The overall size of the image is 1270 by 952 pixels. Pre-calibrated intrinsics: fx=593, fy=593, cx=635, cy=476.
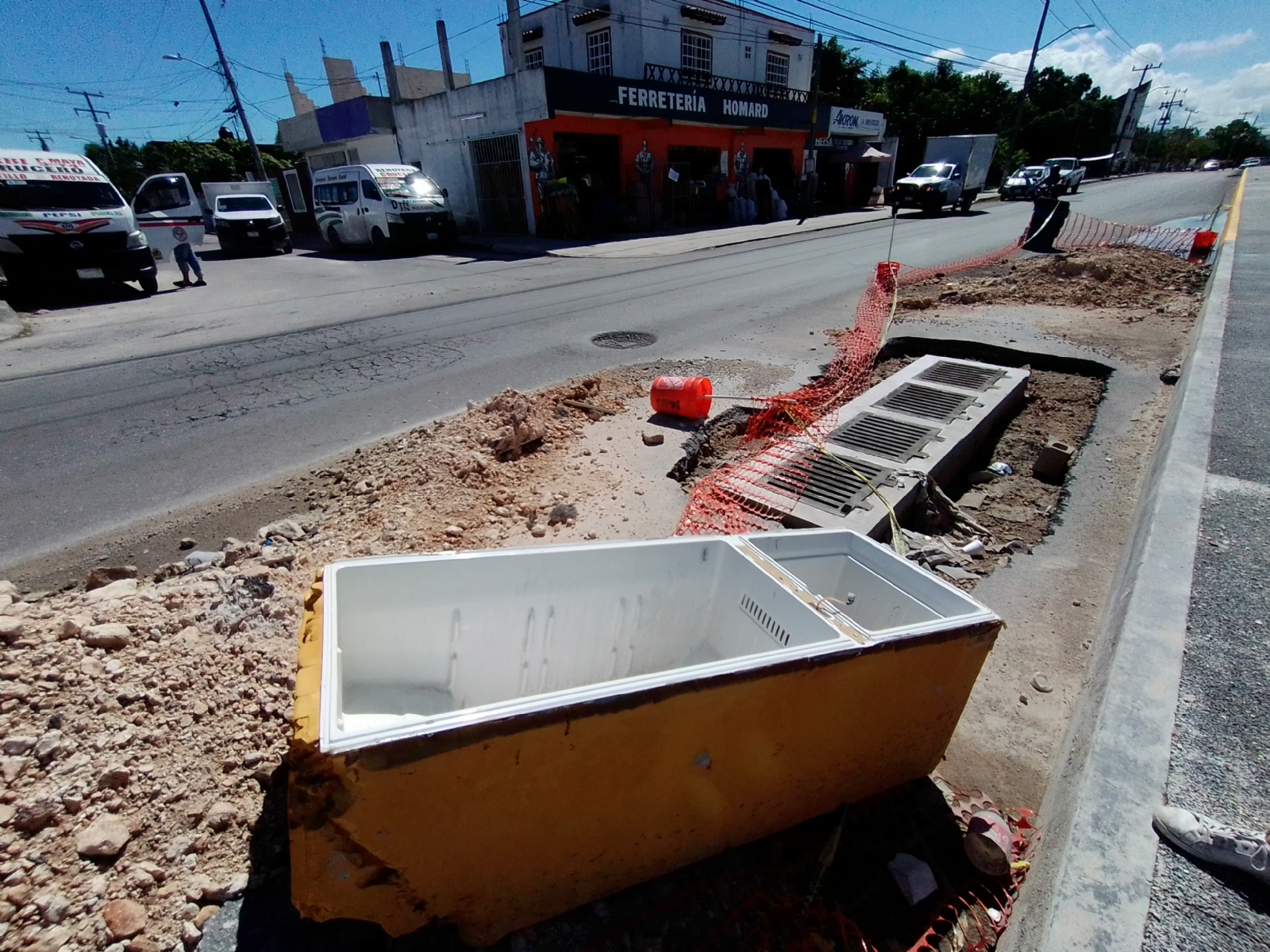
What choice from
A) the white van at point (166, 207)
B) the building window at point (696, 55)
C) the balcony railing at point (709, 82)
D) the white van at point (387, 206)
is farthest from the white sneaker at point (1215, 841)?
the building window at point (696, 55)

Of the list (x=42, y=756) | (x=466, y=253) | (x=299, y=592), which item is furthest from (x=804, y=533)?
(x=466, y=253)

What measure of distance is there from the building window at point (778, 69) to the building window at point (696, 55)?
15.7 feet

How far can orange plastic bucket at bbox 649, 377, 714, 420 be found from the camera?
513 centimetres

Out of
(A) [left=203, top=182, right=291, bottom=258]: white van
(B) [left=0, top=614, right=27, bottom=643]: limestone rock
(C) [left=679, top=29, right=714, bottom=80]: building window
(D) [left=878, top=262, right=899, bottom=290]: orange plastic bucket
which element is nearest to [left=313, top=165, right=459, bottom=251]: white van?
(A) [left=203, top=182, right=291, bottom=258]: white van

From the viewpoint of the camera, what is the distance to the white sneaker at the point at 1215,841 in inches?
62.6

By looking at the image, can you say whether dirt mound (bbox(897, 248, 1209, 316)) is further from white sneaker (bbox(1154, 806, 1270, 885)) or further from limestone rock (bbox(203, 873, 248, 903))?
limestone rock (bbox(203, 873, 248, 903))

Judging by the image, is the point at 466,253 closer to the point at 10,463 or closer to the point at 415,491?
the point at 10,463

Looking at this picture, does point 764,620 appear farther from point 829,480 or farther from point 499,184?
point 499,184

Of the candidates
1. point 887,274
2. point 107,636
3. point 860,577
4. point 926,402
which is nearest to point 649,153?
point 887,274

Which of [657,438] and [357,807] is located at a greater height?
[357,807]

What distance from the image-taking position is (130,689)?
2.28m

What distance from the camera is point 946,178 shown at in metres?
25.2

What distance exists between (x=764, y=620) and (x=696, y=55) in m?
31.9

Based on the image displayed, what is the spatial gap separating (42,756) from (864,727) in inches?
108
